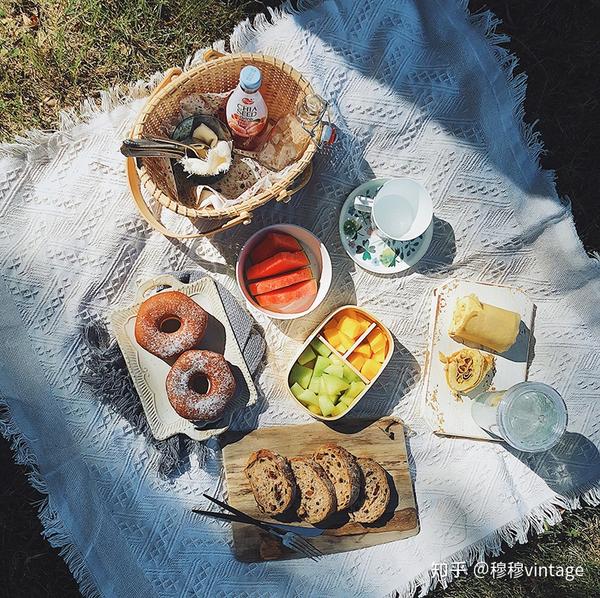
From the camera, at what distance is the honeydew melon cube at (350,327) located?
193 cm

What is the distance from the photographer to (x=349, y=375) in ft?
6.33

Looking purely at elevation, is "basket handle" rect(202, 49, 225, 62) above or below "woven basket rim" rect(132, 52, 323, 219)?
above

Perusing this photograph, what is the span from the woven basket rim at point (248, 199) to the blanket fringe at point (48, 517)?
0.71 m

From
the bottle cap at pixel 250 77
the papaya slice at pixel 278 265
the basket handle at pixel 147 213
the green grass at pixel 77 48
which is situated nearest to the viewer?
the bottle cap at pixel 250 77

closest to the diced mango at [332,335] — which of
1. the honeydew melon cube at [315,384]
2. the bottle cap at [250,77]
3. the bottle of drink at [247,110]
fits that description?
the honeydew melon cube at [315,384]

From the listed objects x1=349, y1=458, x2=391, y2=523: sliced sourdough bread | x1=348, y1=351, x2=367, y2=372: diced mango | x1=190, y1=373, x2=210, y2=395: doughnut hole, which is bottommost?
x1=349, y1=458, x2=391, y2=523: sliced sourdough bread

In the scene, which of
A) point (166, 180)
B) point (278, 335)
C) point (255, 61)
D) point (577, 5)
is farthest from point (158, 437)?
point (577, 5)

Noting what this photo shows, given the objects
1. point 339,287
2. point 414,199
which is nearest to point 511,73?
point 414,199

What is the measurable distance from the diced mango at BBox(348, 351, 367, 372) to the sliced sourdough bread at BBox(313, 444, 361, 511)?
230 millimetres

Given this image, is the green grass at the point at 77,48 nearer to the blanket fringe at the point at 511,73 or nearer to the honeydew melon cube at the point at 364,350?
the blanket fringe at the point at 511,73

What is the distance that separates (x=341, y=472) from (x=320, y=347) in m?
0.33

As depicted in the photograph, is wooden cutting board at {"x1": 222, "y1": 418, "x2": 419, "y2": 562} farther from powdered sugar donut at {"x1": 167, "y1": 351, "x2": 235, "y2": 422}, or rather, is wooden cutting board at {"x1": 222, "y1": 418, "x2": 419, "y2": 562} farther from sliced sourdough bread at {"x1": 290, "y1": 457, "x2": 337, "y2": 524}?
powdered sugar donut at {"x1": 167, "y1": 351, "x2": 235, "y2": 422}

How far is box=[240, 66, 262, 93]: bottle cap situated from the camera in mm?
1619

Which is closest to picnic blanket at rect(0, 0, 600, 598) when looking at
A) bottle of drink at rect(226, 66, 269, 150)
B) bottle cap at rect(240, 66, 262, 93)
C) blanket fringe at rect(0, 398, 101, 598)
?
blanket fringe at rect(0, 398, 101, 598)
